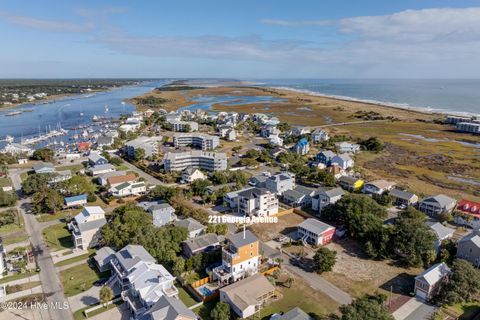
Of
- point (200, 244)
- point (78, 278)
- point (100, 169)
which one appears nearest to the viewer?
point (78, 278)

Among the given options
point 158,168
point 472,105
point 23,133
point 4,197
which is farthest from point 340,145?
point 472,105

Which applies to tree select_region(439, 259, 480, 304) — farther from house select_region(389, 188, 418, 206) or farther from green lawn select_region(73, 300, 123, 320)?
green lawn select_region(73, 300, 123, 320)

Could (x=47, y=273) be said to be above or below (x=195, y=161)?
below

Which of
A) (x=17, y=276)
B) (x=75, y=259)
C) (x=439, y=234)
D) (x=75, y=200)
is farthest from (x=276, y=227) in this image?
(x=75, y=200)

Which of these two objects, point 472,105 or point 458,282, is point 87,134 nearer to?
point 458,282

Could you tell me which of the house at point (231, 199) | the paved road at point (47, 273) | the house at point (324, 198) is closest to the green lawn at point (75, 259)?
the paved road at point (47, 273)

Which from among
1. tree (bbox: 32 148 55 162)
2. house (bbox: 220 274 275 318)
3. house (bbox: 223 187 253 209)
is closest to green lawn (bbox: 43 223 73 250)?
house (bbox: 223 187 253 209)

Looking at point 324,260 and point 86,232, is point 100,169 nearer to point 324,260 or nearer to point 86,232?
point 86,232

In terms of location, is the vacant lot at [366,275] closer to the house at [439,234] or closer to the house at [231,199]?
the house at [439,234]
